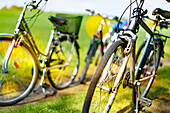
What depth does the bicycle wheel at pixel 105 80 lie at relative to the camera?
157 centimetres

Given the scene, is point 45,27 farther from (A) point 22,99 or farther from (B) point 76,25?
(A) point 22,99

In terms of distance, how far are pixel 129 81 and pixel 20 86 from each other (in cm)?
175

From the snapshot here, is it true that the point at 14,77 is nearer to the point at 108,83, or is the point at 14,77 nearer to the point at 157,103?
the point at 108,83

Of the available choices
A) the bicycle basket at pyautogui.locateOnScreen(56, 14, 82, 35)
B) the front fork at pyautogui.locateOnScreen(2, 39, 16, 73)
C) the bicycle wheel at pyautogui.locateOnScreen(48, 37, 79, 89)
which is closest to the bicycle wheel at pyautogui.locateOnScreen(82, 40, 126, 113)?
the front fork at pyautogui.locateOnScreen(2, 39, 16, 73)

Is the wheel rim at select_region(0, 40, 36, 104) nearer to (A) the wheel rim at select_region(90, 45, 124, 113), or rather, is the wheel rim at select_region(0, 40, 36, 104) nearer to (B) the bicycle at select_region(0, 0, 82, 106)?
(B) the bicycle at select_region(0, 0, 82, 106)

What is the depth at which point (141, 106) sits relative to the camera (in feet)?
7.61

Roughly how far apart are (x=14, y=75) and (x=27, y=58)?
13.4 inches

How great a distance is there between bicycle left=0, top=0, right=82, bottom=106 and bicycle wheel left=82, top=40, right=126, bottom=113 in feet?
3.76

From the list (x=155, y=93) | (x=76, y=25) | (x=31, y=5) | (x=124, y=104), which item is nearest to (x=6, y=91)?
(x=31, y=5)

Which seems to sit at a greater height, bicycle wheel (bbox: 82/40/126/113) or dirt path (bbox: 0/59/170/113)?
bicycle wheel (bbox: 82/40/126/113)

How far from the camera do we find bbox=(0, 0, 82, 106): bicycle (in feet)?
7.31

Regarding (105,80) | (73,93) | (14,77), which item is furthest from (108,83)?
(14,77)

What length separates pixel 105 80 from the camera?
66.6 inches

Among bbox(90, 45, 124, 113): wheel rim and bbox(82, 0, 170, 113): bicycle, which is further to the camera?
bbox(90, 45, 124, 113): wheel rim
